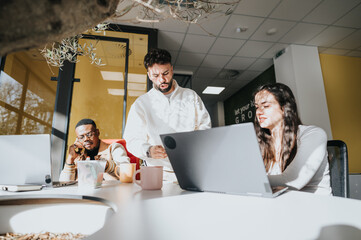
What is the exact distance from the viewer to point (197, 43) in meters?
4.28

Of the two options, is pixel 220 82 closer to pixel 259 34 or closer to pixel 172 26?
pixel 259 34

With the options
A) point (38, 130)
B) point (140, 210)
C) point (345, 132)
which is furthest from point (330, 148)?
point (345, 132)

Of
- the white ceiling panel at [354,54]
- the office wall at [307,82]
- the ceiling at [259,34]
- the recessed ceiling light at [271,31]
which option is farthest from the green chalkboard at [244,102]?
the white ceiling panel at [354,54]

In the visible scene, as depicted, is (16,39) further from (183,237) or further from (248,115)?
(248,115)

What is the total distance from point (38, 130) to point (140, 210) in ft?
10.1

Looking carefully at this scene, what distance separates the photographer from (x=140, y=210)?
0.62 m

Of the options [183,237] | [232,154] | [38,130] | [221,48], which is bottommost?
[183,237]

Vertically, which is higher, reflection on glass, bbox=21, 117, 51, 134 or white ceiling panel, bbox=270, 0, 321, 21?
white ceiling panel, bbox=270, 0, 321, 21

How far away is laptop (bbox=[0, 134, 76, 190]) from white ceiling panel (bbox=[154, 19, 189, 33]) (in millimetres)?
3044

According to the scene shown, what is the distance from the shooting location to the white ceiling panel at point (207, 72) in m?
5.53

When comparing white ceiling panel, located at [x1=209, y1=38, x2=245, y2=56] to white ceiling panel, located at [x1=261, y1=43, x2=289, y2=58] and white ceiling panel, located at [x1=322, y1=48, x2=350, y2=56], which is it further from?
white ceiling panel, located at [x1=322, y1=48, x2=350, y2=56]

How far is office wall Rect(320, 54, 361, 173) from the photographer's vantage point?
A: 15.0 feet

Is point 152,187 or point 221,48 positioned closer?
point 152,187

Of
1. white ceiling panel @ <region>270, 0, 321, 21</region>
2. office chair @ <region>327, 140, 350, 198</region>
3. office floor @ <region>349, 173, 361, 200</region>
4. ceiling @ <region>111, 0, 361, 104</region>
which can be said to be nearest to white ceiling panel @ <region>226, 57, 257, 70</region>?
ceiling @ <region>111, 0, 361, 104</region>
